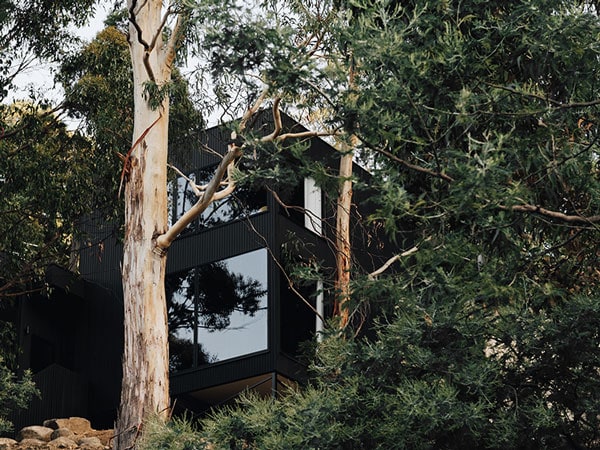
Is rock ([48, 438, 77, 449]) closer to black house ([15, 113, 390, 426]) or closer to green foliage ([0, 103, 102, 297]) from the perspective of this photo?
black house ([15, 113, 390, 426])

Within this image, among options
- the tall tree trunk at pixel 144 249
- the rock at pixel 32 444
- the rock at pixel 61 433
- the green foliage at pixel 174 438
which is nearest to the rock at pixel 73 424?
the rock at pixel 61 433

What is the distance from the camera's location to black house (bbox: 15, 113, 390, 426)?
1683 centimetres

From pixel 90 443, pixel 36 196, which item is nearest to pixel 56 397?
pixel 90 443

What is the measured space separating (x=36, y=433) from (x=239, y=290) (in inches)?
146

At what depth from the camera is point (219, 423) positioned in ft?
28.3

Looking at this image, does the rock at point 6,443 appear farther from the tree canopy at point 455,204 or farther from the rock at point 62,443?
the tree canopy at point 455,204

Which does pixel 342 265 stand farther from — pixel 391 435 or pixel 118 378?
pixel 391 435

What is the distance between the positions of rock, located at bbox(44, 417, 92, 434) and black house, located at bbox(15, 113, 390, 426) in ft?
3.88

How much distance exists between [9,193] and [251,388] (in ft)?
15.1

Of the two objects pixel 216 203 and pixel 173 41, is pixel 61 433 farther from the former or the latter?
pixel 173 41

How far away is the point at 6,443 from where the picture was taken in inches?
639

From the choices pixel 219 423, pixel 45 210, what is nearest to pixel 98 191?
pixel 45 210

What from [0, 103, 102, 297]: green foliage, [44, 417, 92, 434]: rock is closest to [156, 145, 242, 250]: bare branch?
[0, 103, 102, 297]: green foliage

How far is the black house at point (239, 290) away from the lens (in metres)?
16.8
